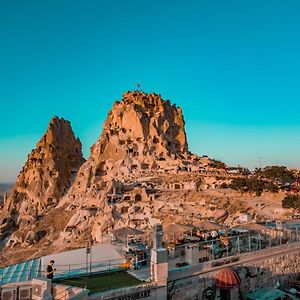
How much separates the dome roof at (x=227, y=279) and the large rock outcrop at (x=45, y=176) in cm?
7610

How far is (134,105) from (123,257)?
313 ft

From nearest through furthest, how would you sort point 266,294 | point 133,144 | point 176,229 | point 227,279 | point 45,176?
point 227,279 → point 266,294 → point 176,229 → point 133,144 → point 45,176

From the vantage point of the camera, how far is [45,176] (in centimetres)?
10512

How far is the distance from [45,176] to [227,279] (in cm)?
9545

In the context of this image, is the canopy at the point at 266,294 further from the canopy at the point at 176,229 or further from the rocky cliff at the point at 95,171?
the rocky cliff at the point at 95,171

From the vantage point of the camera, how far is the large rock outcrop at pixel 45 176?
96.5m

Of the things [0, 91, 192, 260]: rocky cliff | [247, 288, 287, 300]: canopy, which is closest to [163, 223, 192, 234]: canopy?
[247, 288, 287, 300]: canopy

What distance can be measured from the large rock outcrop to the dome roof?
76.1 m

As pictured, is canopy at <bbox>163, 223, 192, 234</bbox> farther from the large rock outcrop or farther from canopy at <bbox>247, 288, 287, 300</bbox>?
the large rock outcrop

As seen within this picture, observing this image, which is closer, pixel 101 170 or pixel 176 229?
pixel 176 229

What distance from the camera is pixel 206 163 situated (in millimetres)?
93562

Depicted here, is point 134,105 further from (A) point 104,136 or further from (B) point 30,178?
(B) point 30,178

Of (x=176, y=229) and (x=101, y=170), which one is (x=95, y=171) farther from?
(x=176, y=229)

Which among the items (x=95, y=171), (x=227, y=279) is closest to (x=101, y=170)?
(x=95, y=171)
